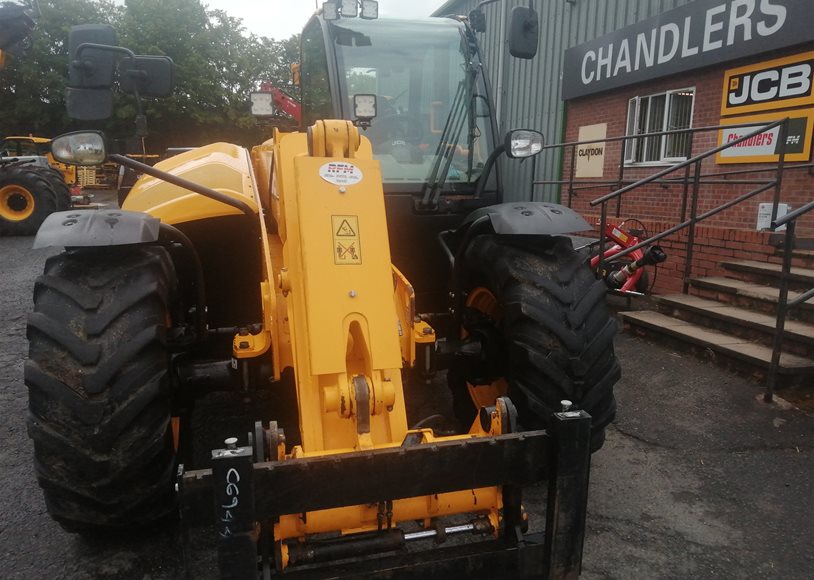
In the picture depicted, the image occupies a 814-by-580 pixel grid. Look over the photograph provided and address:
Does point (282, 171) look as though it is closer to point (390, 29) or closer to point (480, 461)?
point (480, 461)

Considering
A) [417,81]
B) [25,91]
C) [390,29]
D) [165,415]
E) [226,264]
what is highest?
[25,91]

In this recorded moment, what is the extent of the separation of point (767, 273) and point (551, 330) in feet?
15.5

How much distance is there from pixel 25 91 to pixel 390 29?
37072 mm

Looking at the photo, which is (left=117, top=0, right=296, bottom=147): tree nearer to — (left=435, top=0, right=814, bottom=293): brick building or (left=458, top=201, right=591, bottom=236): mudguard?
(left=435, top=0, right=814, bottom=293): brick building

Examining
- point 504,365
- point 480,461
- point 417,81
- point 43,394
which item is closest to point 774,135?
point 417,81

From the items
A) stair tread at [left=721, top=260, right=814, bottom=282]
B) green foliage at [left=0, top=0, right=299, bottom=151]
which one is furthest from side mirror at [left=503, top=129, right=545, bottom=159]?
green foliage at [left=0, top=0, right=299, bottom=151]

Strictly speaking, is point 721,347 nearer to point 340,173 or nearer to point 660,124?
point 340,173

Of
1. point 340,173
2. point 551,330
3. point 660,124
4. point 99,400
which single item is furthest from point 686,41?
point 99,400

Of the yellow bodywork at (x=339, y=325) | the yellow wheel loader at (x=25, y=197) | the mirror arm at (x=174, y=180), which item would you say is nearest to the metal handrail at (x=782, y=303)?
the yellow bodywork at (x=339, y=325)

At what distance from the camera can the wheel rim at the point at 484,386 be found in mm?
3471

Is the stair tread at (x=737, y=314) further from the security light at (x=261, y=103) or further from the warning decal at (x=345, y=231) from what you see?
the security light at (x=261, y=103)

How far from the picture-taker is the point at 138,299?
2535 mm

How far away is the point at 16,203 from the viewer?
12.9 metres

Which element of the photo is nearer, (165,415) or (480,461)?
(480,461)
